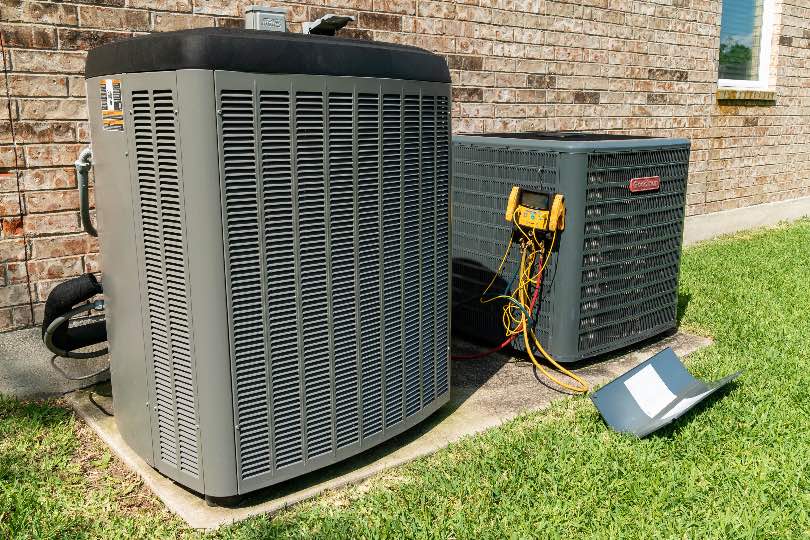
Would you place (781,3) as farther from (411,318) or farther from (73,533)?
(73,533)

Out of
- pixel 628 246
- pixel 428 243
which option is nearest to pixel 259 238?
pixel 428 243

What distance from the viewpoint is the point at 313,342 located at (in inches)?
101

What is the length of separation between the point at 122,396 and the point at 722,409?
8.31 ft

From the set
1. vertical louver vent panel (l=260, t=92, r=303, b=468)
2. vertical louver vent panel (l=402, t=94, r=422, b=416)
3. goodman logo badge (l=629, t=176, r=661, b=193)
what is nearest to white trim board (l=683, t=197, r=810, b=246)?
goodman logo badge (l=629, t=176, r=661, b=193)

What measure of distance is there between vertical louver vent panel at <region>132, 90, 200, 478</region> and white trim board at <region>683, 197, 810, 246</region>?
19.6 feet

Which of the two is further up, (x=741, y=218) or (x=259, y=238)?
(x=259, y=238)

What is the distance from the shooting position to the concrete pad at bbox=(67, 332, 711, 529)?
102 inches

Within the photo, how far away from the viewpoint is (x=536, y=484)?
8.77 feet

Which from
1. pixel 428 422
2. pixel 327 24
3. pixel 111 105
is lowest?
pixel 428 422

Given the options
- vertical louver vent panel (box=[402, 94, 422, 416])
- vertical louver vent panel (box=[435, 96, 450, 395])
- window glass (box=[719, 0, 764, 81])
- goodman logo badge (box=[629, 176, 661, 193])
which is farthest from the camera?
window glass (box=[719, 0, 764, 81])

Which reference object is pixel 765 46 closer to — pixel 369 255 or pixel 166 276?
pixel 369 255

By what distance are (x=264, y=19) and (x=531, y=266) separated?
185cm

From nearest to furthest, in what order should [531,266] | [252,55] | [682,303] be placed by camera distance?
[252,55], [531,266], [682,303]

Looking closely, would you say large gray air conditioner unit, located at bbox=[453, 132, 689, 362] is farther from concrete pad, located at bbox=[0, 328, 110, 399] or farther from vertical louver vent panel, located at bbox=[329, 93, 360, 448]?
concrete pad, located at bbox=[0, 328, 110, 399]
